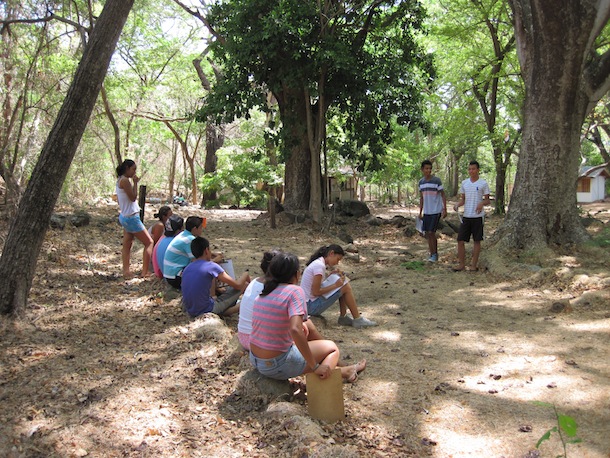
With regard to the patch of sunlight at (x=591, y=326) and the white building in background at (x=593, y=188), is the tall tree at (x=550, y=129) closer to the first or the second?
the patch of sunlight at (x=591, y=326)

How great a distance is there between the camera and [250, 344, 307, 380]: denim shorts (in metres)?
3.60

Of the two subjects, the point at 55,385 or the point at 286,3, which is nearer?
the point at 55,385

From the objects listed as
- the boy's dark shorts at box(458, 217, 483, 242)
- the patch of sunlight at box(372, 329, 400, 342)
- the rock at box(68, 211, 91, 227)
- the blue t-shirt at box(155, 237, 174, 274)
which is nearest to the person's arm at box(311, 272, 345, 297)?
the patch of sunlight at box(372, 329, 400, 342)

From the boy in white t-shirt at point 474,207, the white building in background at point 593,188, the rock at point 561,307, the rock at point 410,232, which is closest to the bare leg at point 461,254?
the boy in white t-shirt at point 474,207

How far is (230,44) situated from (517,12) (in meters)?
5.78

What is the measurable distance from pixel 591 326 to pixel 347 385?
289cm

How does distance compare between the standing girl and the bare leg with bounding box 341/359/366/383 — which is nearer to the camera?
the bare leg with bounding box 341/359/366/383

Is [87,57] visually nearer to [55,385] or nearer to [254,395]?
[55,385]

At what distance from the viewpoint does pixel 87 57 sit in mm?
4953

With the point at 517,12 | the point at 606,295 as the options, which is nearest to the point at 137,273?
the point at 606,295

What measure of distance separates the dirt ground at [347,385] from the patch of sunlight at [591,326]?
0.03 metres

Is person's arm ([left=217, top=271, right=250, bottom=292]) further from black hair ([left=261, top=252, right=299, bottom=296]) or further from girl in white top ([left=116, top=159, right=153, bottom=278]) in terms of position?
girl in white top ([left=116, top=159, right=153, bottom=278])

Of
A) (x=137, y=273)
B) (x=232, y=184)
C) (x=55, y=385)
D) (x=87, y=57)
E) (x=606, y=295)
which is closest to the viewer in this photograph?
(x=55, y=385)

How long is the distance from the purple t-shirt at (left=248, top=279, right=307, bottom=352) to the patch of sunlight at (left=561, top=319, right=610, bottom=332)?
336 centimetres
